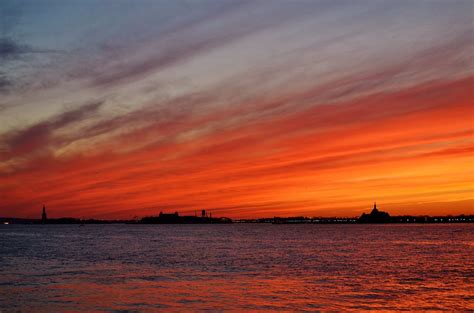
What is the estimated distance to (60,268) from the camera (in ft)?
196

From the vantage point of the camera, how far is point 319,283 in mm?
46250

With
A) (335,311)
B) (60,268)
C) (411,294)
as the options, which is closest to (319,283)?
(411,294)

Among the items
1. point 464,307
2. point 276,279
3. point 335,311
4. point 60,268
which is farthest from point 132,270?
point 464,307

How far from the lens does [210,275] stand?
171 feet

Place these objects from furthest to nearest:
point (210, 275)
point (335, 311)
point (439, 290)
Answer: point (210, 275) < point (439, 290) < point (335, 311)

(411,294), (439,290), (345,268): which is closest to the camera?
(411,294)

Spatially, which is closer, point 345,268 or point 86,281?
point 86,281

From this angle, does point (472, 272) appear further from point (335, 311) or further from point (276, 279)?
point (335, 311)

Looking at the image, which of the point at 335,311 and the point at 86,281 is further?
the point at 86,281

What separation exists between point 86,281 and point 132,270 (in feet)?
34.9

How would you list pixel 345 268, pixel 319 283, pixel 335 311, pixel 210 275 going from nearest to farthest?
pixel 335 311
pixel 319 283
pixel 210 275
pixel 345 268

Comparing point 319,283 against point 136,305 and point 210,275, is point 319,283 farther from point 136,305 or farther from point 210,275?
point 136,305

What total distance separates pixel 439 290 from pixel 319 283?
34.3ft

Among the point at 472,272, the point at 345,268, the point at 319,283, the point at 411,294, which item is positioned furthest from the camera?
the point at 345,268
